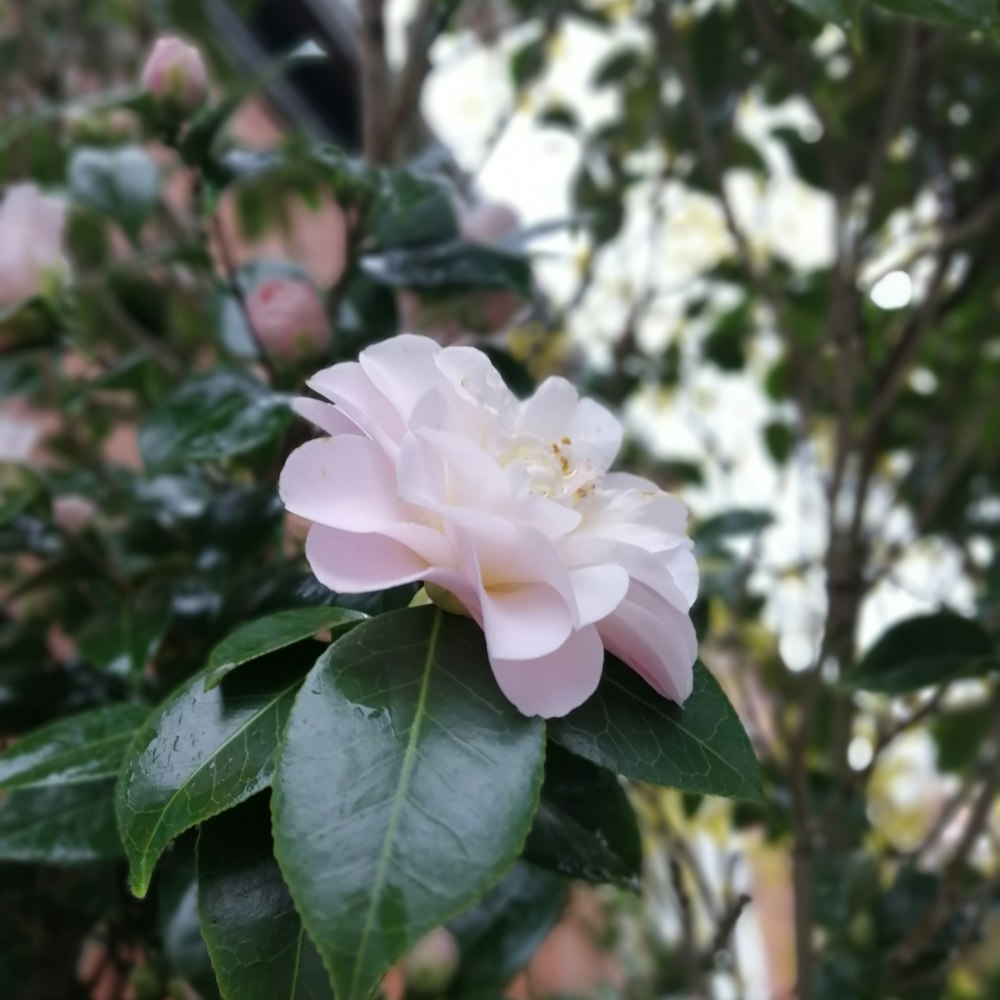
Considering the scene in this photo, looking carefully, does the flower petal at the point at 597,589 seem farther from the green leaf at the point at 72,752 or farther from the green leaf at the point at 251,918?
the green leaf at the point at 72,752

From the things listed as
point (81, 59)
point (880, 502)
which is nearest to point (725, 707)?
point (880, 502)

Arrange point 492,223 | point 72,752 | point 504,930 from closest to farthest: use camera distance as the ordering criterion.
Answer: point 72,752
point 504,930
point 492,223

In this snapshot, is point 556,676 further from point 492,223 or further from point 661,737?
point 492,223

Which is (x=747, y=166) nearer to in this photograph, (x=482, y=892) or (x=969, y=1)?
(x=969, y=1)

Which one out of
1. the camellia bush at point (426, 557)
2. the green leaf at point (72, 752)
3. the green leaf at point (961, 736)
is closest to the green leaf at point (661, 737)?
the camellia bush at point (426, 557)

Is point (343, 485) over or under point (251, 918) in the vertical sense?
over

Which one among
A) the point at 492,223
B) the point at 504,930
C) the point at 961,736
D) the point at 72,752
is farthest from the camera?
the point at 961,736

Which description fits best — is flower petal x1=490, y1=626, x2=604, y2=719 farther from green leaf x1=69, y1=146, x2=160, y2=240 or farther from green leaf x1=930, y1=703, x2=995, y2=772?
green leaf x1=930, y1=703, x2=995, y2=772

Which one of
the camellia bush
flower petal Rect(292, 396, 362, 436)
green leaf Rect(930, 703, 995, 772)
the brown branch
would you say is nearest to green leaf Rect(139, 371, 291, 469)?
the camellia bush

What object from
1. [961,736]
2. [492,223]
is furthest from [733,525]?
[961,736]
